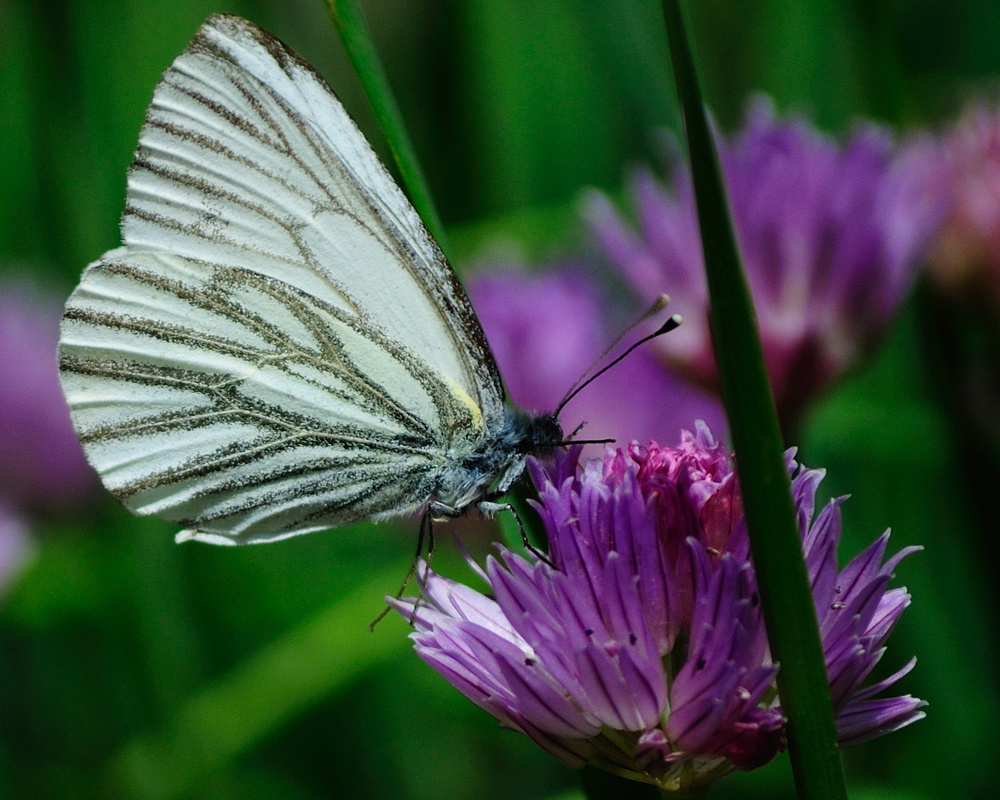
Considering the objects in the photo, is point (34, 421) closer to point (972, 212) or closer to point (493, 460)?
point (493, 460)

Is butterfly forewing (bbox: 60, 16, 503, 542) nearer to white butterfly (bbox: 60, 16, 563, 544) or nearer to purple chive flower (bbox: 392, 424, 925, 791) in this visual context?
white butterfly (bbox: 60, 16, 563, 544)

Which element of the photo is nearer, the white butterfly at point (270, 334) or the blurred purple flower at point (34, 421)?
the white butterfly at point (270, 334)

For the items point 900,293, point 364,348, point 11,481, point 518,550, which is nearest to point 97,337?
point 364,348

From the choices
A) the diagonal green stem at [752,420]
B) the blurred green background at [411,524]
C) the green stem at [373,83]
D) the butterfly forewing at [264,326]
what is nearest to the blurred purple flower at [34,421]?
the blurred green background at [411,524]

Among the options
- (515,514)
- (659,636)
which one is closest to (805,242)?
(515,514)

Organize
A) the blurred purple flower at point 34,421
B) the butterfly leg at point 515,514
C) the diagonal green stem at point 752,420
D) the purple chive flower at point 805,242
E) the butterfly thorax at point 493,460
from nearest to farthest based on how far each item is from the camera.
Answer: the diagonal green stem at point 752,420
the butterfly leg at point 515,514
the butterfly thorax at point 493,460
the purple chive flower at point 805,242
the blurred purple flower at point 34,421

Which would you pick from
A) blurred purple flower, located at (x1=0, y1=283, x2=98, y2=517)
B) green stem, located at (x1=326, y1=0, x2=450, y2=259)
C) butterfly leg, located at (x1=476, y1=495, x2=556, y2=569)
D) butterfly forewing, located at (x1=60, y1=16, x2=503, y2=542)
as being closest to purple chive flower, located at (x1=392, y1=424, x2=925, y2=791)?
butterfly leg, located at (x1=476, y1=495, x2=556, y2=569)

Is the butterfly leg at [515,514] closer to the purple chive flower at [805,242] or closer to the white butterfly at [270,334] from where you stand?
the white butterfly at [270,334]
